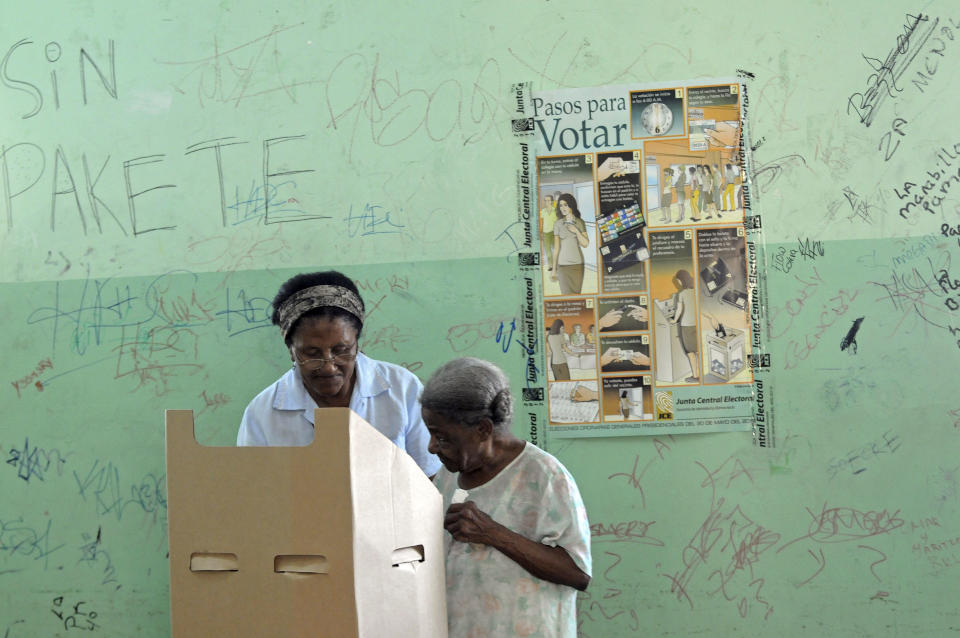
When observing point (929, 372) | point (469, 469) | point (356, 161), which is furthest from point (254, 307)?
point (929, 372)

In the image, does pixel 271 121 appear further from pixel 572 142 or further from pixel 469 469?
pixel 469 469

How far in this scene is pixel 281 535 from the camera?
1.25 meters

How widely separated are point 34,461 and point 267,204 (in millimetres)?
1250

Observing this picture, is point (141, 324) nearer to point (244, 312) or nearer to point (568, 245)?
point (244, 312)

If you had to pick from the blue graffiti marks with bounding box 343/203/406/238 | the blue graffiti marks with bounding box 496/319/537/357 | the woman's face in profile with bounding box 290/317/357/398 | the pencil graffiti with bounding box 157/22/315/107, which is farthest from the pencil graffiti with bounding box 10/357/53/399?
the blue graffiti marks with bounding box 496/319/537/357

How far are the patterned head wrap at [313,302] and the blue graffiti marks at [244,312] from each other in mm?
740

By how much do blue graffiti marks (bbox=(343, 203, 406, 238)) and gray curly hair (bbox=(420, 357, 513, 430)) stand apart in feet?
4.44

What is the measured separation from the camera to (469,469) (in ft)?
6.15

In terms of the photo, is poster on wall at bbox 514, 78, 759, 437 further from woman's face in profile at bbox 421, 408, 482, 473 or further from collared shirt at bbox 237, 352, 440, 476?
woman's face in profile at bbox 421, 408, 482, 473

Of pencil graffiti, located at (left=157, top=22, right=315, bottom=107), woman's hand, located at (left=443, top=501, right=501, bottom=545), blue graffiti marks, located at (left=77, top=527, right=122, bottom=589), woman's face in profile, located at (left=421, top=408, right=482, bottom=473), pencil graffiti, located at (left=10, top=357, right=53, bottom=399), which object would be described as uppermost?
pencil graffiti, located at (left=157, top=22, right=315, bottom=107)

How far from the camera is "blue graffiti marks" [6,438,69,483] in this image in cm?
318

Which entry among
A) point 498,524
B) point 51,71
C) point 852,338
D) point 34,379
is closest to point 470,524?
point 498,524

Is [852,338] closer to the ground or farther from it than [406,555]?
farther from it

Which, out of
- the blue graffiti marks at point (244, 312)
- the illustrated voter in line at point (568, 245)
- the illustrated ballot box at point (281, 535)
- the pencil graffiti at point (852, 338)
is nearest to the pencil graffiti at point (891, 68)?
the pencil graffiti at point (852, 338)
